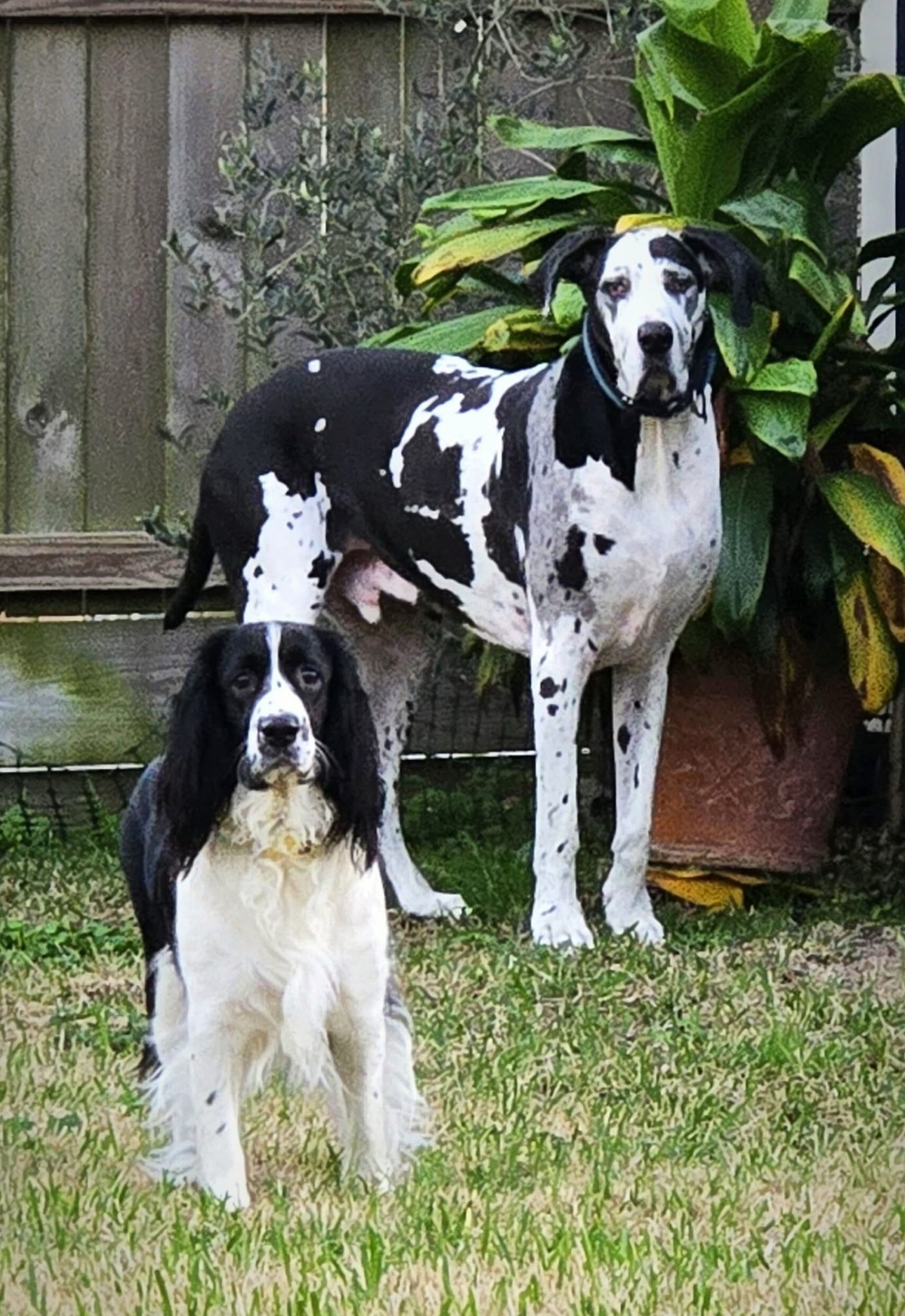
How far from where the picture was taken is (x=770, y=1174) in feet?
9.70

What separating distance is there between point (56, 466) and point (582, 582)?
1.68 m

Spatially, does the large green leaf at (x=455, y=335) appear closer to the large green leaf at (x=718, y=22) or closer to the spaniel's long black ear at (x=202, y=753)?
the large green leaf at (x=718, y=22)

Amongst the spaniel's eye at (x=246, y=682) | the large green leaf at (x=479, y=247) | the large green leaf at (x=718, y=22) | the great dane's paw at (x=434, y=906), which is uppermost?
the large green leaf at (x=718, y=22)

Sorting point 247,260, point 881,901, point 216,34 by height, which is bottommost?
point 881,901

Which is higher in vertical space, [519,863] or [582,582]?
[582,582]

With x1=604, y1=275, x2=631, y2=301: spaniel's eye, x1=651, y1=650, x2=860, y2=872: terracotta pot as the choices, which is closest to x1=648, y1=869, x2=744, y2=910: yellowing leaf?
x1=651, y1=650, x2=860, y2=872: terracotta pot

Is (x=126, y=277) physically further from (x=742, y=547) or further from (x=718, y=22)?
(x=742, y=547)

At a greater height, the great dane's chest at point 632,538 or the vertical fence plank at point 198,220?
the vertical fence plank at point 198,220

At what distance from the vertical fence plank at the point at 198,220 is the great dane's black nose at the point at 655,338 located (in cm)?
165

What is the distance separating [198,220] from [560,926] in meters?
2.05

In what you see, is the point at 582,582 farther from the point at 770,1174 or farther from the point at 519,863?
the point at 770,1174

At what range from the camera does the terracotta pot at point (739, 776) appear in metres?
4.90

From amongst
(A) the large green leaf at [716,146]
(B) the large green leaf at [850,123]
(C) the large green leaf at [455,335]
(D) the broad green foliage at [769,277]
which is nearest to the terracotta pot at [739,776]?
(D) the broad green foliage at [769,277]

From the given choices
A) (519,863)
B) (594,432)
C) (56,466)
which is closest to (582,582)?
(594,432)
